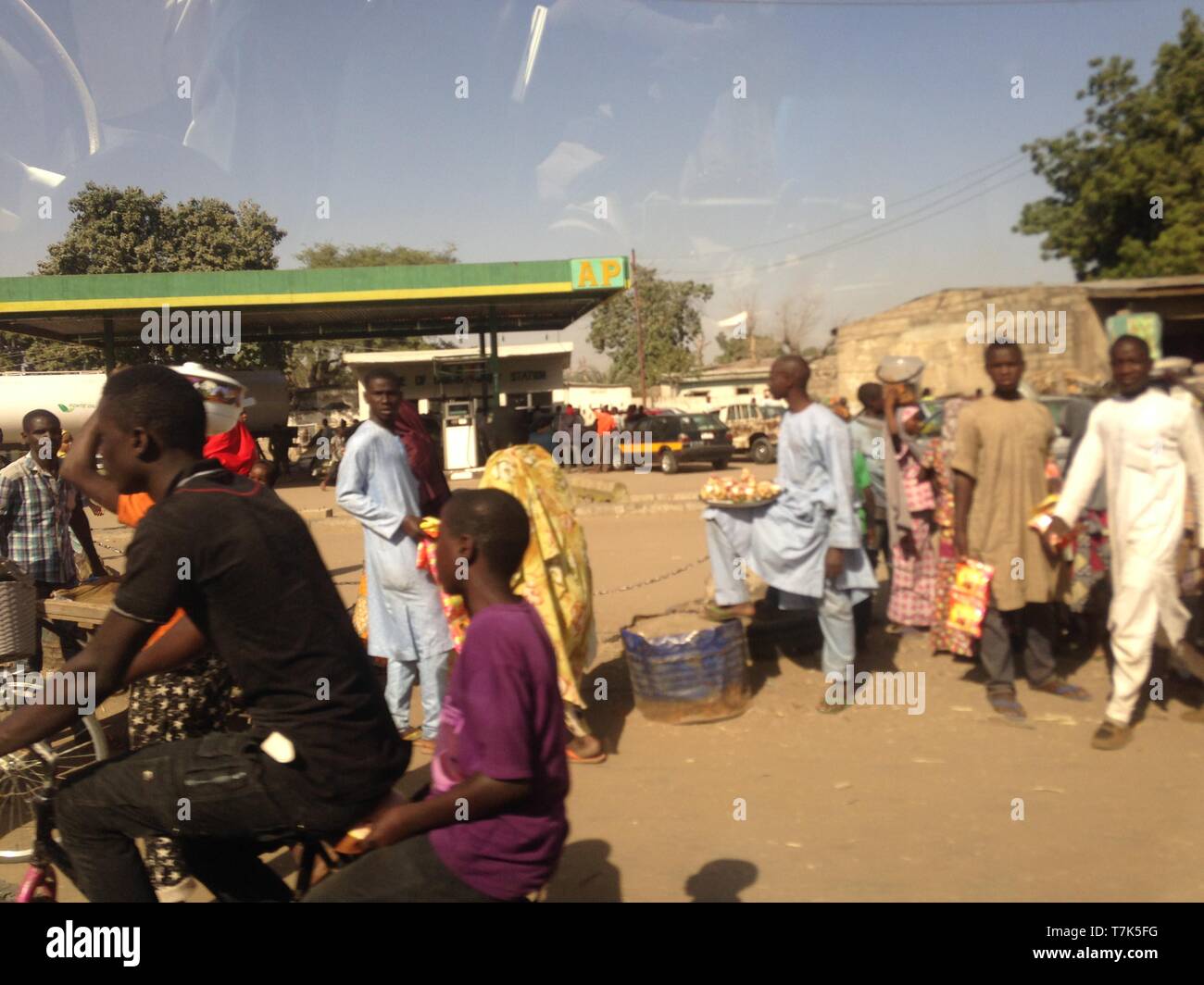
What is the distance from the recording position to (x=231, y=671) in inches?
91.7

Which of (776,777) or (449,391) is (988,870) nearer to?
(776,777)

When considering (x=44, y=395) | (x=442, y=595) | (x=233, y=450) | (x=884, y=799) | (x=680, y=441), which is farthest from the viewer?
(x=44, y=395)

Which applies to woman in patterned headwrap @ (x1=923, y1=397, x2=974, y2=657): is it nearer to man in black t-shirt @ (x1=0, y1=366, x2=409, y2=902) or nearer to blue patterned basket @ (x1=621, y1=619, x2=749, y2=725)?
blue patterned basket @ (x1=621, y1=619, x2=749, y2=725)

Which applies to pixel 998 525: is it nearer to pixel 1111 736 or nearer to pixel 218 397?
pixel 1111 736

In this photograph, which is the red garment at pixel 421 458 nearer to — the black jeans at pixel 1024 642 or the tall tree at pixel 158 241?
the black jeans at pixel 1024 642

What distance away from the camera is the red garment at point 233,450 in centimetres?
500

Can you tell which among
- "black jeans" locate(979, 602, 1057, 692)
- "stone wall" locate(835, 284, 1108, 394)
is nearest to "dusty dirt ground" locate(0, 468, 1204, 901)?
"black jeans" locate(979, 602, 1057, 692)

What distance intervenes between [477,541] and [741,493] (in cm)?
363

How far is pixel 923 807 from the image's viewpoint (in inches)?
164

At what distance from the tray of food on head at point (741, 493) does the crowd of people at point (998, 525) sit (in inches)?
2.7

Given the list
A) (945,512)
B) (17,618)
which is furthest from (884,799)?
(17,618)
